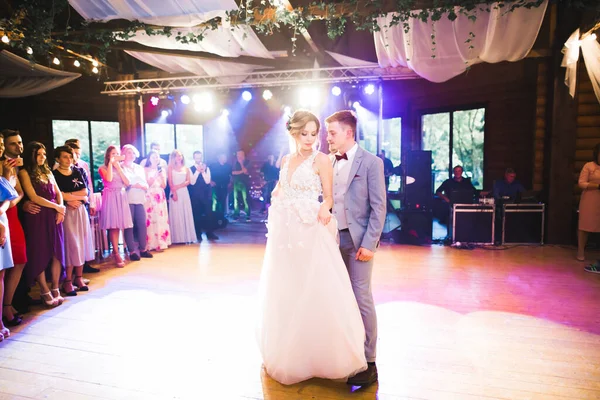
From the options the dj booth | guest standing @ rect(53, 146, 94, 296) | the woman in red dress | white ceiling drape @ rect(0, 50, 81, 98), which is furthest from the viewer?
the dj booth

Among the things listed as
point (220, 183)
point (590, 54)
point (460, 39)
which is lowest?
point (220, 183)

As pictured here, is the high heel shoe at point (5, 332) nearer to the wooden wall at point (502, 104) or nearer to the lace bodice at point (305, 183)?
the lace bodice at point (305, 183)

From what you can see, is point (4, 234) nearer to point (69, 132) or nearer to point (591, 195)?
point (591, 195)

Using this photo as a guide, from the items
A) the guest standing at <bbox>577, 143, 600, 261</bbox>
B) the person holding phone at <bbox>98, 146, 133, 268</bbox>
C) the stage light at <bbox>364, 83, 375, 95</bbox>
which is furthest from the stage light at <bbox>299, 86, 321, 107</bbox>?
the guest standing at <bbox>577, 143, 600, 261</bbox>

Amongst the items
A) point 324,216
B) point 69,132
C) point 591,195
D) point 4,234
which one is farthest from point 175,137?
point 324,216

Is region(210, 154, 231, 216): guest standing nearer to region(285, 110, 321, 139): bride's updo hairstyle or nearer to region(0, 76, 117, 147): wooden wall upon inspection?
region(0, 76, 117, 147): wooden wall

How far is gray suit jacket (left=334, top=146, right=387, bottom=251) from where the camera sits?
96.3 inches

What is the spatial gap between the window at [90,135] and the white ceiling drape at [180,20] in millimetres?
4398

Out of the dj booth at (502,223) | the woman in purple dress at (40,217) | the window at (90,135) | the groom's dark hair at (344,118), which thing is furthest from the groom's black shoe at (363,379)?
the window at (90,135)

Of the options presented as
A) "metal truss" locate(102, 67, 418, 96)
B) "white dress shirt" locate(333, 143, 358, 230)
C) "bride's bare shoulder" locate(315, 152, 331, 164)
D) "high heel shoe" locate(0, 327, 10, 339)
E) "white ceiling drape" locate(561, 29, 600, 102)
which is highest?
"metal truss" locate(102, 67, 418, 96)

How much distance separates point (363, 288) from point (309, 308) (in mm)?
376

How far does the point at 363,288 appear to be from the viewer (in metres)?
2.57

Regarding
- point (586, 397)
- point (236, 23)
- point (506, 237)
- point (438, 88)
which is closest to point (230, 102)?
point (438, 88)

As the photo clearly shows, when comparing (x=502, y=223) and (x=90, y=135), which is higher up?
(x=90, y=135)
